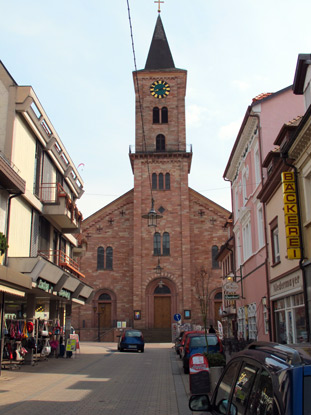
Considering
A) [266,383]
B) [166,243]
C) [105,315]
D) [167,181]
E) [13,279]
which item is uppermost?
[167,181]

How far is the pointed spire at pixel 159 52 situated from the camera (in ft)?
180

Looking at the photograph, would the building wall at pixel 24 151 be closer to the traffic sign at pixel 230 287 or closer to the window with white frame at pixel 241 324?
the traffic sign at pixel 230 287

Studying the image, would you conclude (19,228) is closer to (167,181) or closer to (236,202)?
(236,202)

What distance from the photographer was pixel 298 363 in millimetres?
2994

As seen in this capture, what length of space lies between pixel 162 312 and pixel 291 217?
33860 mm

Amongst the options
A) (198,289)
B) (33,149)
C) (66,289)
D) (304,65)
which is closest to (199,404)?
(304,65)

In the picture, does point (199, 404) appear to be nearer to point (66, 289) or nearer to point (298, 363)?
point (298, 363)

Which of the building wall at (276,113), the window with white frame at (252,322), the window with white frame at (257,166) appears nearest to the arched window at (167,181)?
the window with white frame at (252,322)

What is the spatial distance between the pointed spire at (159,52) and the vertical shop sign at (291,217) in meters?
42.9

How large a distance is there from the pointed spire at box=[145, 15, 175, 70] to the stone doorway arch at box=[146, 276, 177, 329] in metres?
24.3

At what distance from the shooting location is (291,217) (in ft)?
46.5

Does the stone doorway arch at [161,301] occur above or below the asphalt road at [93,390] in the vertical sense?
above

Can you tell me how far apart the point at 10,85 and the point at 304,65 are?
421 inches

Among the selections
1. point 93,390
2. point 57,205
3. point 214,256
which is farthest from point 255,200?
point 214,256
